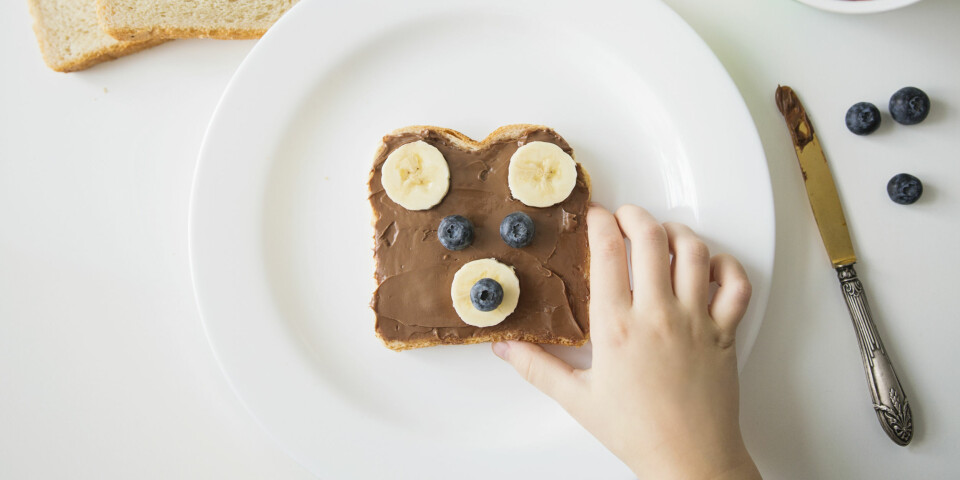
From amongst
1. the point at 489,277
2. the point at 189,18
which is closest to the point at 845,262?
the point at 489,277

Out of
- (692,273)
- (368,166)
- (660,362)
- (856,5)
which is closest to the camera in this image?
(660,362)

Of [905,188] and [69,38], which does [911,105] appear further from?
[69,38]

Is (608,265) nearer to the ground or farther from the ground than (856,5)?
nearer to the ground

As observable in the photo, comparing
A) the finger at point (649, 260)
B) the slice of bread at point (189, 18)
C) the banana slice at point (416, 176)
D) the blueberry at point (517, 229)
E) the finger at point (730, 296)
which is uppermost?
the slice of bread at point (189, 18)

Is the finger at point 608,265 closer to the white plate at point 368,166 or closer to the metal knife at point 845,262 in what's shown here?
the white plate at point 368,166

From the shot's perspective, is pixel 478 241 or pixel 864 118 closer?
pixel 478 241

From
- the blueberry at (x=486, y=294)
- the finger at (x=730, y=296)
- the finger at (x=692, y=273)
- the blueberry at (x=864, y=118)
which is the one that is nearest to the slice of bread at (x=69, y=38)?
the blueberry at (x=486, y=294)

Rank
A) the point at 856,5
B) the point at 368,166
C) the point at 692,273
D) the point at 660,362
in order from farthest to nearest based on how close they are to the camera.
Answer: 1. the point at 368,166
2. the point at 856,5
3. the point at 692,273
4. the point at 660,362

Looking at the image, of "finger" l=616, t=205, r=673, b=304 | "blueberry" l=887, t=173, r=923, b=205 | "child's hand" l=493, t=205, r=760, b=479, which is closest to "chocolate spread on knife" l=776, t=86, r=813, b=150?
"blueberry" l=887, t=173, r=923, b=205
